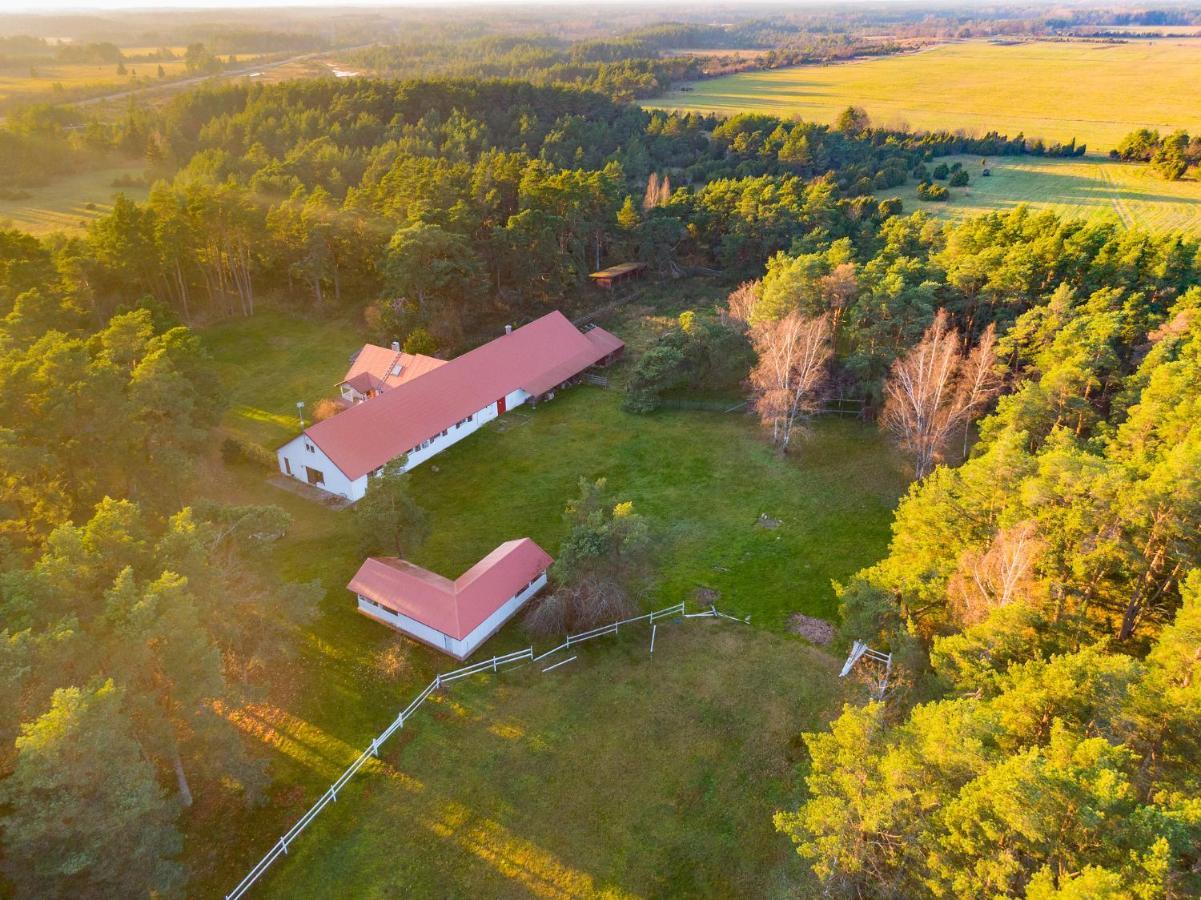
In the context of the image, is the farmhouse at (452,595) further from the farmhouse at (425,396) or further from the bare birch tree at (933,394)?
the bare birch tree at (933,394)

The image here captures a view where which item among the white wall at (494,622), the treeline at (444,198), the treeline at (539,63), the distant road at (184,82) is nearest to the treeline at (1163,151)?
the treeline at (444,198)

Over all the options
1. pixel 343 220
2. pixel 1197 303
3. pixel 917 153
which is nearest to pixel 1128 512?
pixel 1197 303

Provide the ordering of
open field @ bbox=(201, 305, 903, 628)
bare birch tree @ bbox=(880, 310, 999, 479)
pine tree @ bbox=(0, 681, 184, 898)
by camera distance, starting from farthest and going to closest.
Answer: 1. bare birch tree @ bbox=(880, 310, 999, 479)
2. open field @ bbox=(201, 305, 903, 628)
3. pine tree @ bbox=(0, 681, 184, 898)

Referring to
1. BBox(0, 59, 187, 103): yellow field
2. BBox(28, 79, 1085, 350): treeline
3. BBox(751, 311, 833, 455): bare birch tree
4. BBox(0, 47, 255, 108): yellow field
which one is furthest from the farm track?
BBox(0, 59, 187, 103): yellow field

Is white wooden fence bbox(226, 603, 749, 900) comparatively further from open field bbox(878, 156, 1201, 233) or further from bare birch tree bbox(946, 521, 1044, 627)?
open field bbox(878, 156, 1201, 233)

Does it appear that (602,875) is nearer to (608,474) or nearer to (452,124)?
(608,474)
